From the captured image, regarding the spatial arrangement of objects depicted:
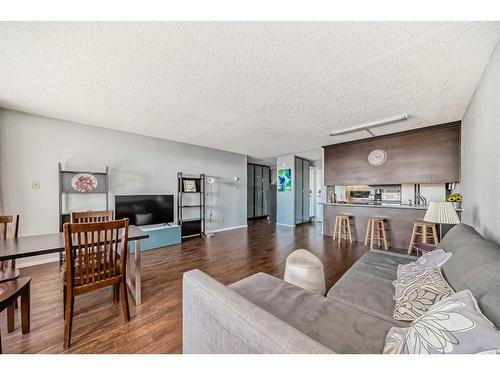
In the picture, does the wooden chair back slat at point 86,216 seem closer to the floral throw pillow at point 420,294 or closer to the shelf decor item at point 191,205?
the shelf decor item at point 191,205

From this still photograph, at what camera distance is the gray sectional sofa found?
71 centimetres

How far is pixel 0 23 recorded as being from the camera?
134cm

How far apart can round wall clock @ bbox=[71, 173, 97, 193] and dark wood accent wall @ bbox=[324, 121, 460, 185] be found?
5.15 meters

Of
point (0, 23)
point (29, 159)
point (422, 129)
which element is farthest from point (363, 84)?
point (29, 159)

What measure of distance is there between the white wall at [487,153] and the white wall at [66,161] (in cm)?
496

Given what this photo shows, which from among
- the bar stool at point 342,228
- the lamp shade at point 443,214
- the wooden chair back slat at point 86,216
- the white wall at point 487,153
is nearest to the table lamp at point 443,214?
the lamp shade at point 443,214

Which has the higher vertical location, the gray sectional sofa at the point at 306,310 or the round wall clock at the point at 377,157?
the round wall clock at the point at 377,157

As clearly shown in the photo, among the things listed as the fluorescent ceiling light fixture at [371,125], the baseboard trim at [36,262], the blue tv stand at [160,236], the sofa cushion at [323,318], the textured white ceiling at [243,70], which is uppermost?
the textured white ceiling at [243,70]

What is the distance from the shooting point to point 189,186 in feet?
16.1

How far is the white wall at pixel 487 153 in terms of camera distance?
1.52 m

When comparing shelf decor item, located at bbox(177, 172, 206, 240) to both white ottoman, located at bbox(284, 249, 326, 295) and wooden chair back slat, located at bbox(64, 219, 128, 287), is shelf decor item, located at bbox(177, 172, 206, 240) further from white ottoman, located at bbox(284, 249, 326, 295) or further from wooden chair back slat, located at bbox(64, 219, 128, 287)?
white ottoman, located at bbox(284, 249, 326, 295)

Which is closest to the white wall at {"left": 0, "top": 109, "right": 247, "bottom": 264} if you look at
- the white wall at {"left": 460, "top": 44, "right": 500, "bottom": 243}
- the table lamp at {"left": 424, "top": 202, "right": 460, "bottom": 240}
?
the table lamp at {"left": 424, "top": 202, "right": 460, "bottom": 240}
